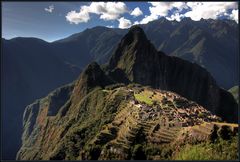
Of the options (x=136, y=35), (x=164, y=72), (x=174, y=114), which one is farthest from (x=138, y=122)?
(x=164, y=72)

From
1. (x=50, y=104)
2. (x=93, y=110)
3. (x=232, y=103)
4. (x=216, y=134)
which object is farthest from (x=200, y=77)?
(x=216, y=134)

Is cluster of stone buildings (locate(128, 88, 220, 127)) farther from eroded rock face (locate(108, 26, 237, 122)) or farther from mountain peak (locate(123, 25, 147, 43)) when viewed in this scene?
mountain peak (locate(123, 25, 147, 43))

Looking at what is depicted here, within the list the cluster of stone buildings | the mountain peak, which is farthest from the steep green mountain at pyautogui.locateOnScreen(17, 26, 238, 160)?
the mountain peak

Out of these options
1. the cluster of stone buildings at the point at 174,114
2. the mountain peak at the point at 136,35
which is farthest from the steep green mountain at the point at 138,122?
the mountain peak at the point at 136,35

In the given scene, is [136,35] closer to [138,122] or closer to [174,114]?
[174,114]

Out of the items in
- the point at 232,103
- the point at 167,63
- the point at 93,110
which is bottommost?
the point at 93,110

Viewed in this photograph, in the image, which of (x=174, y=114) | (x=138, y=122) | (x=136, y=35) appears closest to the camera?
(x=138, y=122)

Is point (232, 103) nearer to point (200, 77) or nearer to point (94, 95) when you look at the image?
point (200, 77)

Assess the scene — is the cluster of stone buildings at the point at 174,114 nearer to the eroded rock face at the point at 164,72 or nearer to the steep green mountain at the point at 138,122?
the steep green mountain at the point at 138,122
